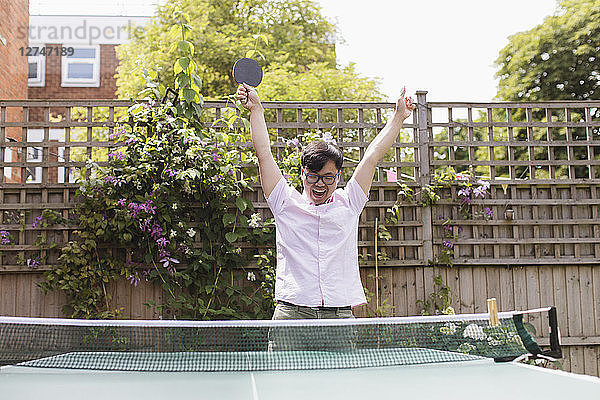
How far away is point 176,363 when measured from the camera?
265 cm

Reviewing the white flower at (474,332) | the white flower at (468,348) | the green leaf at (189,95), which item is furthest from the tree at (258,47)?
the white flower at (468,348)

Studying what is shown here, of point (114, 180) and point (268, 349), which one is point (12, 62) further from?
point (268, 349)

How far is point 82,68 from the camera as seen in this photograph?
2175 centimetres

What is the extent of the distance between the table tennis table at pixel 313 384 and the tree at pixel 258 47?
14438mm

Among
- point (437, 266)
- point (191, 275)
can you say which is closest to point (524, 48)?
point (437, 266)

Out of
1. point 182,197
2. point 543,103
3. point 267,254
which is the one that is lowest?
point 267,254

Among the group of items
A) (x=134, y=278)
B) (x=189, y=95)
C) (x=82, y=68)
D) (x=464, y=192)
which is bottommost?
(x=134, y=278)

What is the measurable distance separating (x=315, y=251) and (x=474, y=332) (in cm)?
193

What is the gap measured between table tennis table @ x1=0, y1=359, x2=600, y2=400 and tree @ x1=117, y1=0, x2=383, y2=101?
1444cm

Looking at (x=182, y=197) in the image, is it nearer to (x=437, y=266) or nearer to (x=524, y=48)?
(x=437, y=266)

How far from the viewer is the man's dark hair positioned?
9.85ft

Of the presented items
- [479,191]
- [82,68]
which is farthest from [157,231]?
[82,68]

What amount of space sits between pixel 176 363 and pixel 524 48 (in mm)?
17175

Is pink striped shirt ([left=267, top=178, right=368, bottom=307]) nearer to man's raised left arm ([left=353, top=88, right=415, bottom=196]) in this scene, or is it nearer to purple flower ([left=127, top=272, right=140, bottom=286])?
man's raised left arm ([left=353, top=88, right=415, bottom=196])
